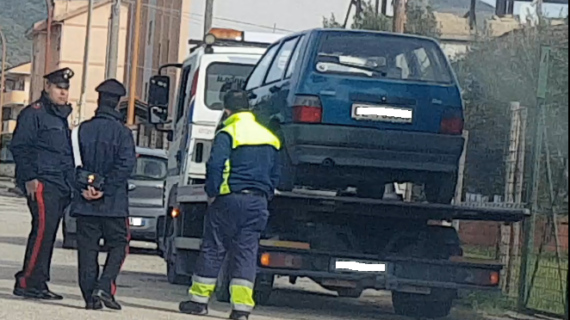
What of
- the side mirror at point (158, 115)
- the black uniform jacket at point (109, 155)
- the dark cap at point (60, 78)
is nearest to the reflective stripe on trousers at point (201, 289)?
the black uniform jacket at point (109, 155)

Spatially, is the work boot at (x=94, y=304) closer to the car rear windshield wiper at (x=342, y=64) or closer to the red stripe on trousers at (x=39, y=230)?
the red stripe on trousers at (x=39, y=230)

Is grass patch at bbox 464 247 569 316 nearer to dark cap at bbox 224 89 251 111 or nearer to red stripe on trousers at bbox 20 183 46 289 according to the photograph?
dark cap at bbox 224 89 251 111

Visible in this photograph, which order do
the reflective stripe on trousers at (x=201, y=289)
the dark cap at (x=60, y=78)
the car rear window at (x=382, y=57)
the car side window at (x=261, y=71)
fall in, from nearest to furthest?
the reflective stripe on trousers at (x=201, y=289) → the car rear window at (x=382, y=57) → the dark cap at (x=60, y=78) → the car side window at (x=261, y=71)

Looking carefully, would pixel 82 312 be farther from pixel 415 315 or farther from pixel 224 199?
pixel 415 315

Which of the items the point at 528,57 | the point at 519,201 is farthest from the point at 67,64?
the point at 519,201

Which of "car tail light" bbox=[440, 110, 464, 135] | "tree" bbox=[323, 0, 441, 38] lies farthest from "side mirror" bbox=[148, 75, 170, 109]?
"tree" bbox=[323, 0, 441, 38]

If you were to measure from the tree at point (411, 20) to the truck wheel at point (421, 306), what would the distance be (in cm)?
2360

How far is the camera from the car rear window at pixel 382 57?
11321 millimetres

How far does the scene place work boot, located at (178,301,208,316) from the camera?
35.1ft

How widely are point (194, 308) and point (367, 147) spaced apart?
1.93 meters

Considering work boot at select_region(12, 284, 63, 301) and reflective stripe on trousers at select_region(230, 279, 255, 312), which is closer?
reflective stripe on trousers at select_region(230, 279, 255, 312)

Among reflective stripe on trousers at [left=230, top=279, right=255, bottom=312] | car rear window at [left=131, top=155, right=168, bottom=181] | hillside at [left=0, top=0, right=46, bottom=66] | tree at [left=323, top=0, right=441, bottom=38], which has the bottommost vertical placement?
reflective stripe on trousers at [left=230, top=279, right=255, bottom=312]

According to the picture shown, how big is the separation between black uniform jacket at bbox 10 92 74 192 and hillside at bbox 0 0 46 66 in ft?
257

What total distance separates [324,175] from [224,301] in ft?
6.14
